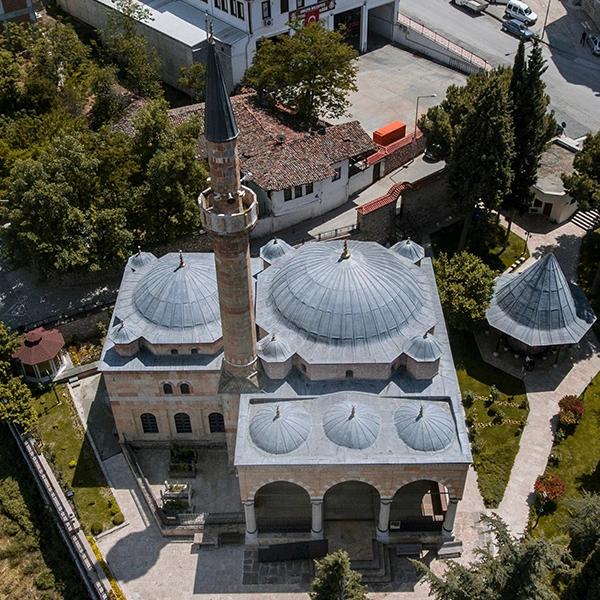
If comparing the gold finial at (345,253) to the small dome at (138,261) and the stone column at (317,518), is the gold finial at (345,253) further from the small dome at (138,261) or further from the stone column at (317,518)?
the small dome at (138,261)

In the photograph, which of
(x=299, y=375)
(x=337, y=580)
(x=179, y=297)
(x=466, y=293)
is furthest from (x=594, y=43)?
(x=337, y=580)

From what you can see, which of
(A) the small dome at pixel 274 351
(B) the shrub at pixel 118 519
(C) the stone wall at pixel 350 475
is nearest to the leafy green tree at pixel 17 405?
(B) the shrub at pixel 118 519

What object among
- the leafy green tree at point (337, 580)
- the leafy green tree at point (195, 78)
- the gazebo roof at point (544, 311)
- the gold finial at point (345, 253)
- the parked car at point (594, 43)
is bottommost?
the gazebo roof at point (544, 311)

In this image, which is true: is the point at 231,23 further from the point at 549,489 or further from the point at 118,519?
the point at 549,489

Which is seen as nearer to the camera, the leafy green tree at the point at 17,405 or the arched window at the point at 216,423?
the arched window at the point at 216,423

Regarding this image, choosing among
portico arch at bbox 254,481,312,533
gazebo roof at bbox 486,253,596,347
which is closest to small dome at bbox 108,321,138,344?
portico arch at bbox 254,481,312,533

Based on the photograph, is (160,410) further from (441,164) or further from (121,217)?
(441,164)

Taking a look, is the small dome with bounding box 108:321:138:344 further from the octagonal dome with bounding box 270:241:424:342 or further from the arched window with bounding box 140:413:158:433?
the octagonal dome with bounding box 270:241:424:342
